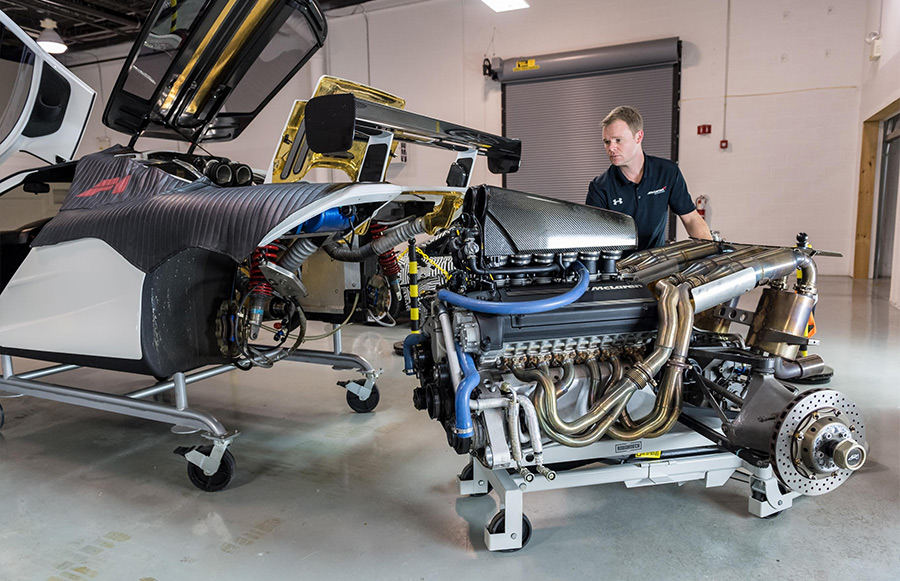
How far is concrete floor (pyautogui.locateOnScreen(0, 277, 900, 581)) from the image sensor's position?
5.86 ft

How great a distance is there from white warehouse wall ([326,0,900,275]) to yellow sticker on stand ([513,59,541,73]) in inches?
13.7

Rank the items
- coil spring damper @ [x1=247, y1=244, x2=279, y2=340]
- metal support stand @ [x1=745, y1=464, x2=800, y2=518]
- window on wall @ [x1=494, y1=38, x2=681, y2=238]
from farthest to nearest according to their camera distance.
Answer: window on wall @ [x1=494, y1=38, x2=681, y2=238] < coil spring damper @ [x1=247, y1=244, x2=279, y2=340] < metal support stand @ [x1=745, y1=464, x2=800, y2=518]

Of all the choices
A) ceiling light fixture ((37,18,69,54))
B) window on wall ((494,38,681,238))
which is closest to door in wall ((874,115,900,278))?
window on wall ((494,38,681,238))

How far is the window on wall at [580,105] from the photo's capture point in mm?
8516

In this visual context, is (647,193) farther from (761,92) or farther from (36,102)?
(761,92)

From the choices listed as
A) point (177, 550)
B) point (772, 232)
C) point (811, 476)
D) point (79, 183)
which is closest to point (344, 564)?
point (177, 550)

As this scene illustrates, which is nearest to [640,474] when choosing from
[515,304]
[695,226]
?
[515,304]

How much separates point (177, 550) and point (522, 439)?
1243 mm

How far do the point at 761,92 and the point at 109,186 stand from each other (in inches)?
339

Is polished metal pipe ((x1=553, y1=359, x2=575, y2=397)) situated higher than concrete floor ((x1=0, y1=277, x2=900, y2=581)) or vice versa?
polished metal pipe ((x1=553, y1=359, x2=575, y2=397))

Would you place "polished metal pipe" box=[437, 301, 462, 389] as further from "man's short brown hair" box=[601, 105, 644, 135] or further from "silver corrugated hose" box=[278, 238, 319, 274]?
"man's short brown hair" box=[601, 105, 644, 135]

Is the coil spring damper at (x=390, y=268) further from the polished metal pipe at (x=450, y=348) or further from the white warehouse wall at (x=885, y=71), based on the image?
the white warehouse wall at (x=885, y=71)

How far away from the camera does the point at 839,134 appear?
25.9 feet

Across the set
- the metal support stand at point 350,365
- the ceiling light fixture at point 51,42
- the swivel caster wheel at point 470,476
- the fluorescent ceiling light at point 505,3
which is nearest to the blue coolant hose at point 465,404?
the swivel caster wheel at point 470,476
